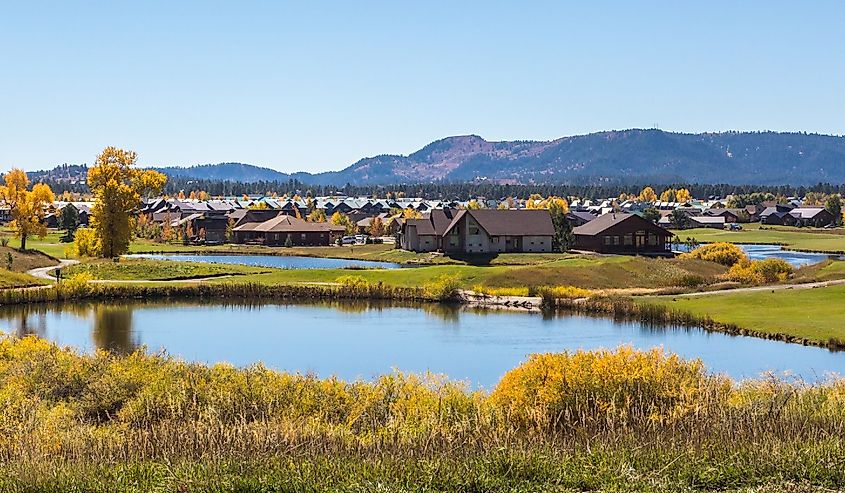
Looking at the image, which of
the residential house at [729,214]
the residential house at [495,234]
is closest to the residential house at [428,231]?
the residential house at [495,234]

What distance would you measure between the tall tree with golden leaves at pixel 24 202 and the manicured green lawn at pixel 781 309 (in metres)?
49.0

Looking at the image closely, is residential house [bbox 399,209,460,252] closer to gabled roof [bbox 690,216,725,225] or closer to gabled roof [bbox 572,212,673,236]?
gabled roof [bbox 572,212,673,236]

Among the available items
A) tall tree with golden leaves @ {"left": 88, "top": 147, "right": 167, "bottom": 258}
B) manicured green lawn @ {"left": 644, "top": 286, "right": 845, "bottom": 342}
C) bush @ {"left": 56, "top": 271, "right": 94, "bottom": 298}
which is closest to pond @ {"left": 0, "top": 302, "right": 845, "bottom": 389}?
manicured green lawn @ {"left": 644, "top": 286, "right": 845, "bottom": 342}

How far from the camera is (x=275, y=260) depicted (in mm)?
83438

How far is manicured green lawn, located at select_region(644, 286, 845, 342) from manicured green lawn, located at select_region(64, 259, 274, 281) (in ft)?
90.6

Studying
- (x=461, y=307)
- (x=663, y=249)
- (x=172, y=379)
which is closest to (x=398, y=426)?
(x=172, y=379)

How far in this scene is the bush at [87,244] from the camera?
224 ft

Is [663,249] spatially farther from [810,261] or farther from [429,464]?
[429,464]

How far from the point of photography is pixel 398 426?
49.2 feet

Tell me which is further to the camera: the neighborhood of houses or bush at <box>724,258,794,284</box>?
the neighborhood of houses

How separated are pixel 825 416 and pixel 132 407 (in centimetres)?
1104

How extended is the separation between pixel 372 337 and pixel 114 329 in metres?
10.8

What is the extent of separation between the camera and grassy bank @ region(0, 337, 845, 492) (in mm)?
11539

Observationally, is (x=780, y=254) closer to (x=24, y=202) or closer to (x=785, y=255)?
(x=785, y=255)
